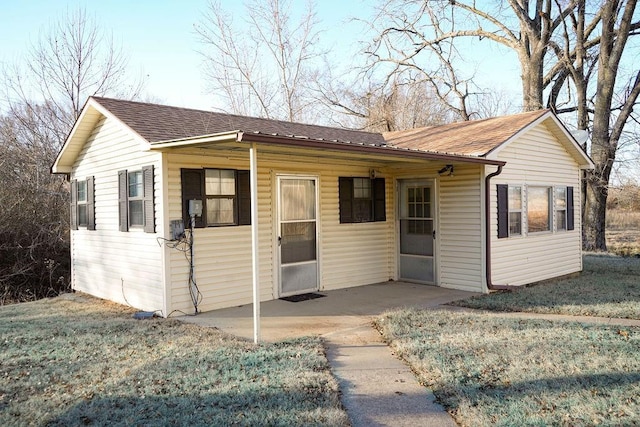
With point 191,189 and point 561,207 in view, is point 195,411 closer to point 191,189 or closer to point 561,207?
point 191,189

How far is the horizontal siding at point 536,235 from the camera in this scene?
30.3ft

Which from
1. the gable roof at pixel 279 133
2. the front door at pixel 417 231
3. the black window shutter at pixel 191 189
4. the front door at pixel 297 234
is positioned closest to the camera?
the gable roof at pixel 279 133

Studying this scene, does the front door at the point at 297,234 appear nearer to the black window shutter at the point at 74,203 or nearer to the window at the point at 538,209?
the window at the point at 538,209

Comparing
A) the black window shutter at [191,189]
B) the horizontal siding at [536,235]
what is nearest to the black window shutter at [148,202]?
the black window shutter at [191,189]

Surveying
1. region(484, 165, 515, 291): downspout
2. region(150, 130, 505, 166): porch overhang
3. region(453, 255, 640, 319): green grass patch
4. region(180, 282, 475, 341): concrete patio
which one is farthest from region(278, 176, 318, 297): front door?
region(484, 165, 515, 291): downspout

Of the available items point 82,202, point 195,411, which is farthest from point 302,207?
point 195,411

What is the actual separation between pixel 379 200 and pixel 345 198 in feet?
2.97

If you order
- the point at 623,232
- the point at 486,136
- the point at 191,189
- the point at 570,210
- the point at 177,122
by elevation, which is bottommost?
the point at 623,232

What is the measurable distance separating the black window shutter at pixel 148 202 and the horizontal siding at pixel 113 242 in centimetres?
10

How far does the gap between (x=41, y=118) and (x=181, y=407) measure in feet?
52.7

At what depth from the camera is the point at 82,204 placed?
32.7 ft

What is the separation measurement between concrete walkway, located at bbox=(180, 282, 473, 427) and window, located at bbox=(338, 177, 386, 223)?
1.35 m

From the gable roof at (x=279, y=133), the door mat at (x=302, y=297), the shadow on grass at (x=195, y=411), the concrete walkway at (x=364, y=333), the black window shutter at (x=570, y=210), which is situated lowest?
the concrete walkway at (x=364, y=333)

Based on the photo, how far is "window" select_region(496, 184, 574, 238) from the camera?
9.21 metres
